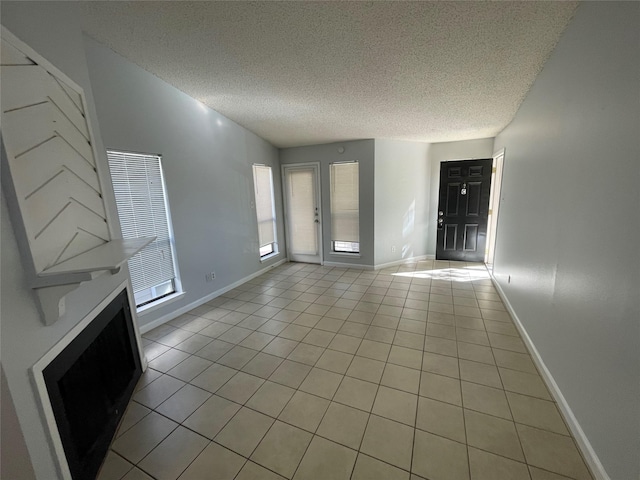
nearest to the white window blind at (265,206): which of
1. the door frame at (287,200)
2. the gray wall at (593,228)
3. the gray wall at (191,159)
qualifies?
the gray wall at (191,159)

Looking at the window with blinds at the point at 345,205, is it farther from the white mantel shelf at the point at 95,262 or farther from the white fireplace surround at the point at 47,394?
the white fireplace surround at the point at 47,394

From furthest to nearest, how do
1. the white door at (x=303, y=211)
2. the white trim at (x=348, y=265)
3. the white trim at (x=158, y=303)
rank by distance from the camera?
the white door at (x=303, y=211)
the white trim at (x=348, y=265)
the white trim at (x=158, y=303)

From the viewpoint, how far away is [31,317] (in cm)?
109

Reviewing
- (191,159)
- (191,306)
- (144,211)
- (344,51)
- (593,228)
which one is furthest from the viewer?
(191,306)

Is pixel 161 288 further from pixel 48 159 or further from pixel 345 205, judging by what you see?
pixel 345 205

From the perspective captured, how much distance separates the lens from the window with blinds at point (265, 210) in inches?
189

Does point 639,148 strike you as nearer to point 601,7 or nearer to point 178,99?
point 601,7

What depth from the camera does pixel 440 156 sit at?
5.21 metres

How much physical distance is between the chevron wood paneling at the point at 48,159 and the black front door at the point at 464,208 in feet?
17.9

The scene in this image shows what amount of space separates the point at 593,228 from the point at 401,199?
3.73 metres

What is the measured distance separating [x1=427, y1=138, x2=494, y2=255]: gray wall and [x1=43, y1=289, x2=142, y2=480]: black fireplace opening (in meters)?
5.36

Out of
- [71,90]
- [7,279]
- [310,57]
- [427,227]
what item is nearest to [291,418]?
[7,279]

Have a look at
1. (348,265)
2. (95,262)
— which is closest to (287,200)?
(348,265)

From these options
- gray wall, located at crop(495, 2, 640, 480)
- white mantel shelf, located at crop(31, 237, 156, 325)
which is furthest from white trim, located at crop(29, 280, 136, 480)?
gray wall, located at crop(495, 2, 640, 480)
